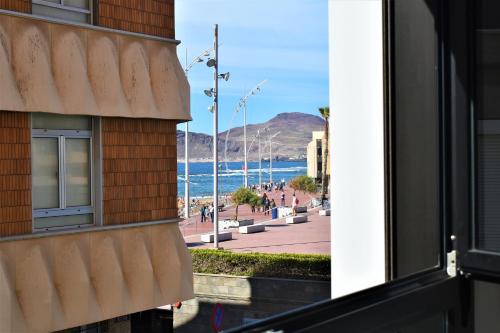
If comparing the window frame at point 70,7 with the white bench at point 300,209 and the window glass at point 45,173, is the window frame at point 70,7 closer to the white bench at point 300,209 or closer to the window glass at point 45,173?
the window glass at point 45,173

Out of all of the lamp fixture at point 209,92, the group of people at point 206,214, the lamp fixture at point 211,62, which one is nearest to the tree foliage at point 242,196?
the group of people at point 206,214

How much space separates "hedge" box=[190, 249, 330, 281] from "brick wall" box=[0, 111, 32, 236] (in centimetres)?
584

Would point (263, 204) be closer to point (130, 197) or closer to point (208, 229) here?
point (208, 229)

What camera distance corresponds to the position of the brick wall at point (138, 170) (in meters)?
7.88

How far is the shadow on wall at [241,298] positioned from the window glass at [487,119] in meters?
9.80

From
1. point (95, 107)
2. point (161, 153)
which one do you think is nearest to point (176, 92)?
point (161, 153)

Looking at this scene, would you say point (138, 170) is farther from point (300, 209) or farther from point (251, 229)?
point (300, 209)

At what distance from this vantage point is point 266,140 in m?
89.1

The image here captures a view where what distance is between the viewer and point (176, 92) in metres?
8.55

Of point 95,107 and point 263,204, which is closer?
point 95,107

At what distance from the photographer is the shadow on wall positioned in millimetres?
11414

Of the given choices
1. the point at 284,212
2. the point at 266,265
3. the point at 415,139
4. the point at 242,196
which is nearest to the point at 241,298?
the point at 266,265

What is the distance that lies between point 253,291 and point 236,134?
3526 inches

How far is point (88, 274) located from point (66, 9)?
2747mm
